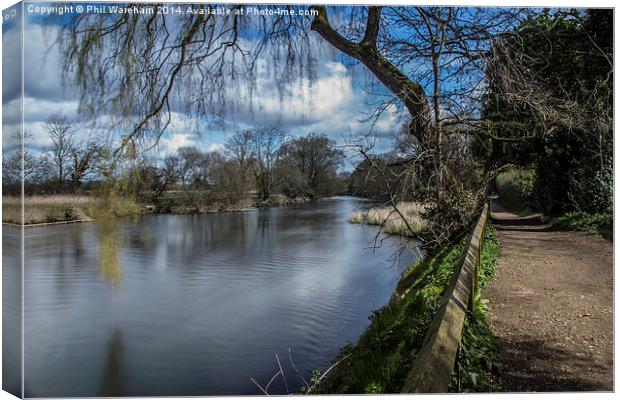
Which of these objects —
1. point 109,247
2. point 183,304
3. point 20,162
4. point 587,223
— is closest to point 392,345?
point 109,247

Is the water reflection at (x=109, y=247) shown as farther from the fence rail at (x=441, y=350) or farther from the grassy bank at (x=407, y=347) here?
the fence rail at (x=441, y=350)

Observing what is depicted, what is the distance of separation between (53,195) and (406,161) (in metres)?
3.12

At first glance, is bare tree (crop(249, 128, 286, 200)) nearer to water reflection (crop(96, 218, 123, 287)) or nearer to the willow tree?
the willow tree

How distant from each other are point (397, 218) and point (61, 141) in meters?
3.35

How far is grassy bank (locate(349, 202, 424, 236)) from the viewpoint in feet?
16.6

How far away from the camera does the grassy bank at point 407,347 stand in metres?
2.29

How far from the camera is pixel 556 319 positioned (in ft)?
9.48

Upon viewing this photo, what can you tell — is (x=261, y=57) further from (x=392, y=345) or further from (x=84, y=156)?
(x=392, y=345)

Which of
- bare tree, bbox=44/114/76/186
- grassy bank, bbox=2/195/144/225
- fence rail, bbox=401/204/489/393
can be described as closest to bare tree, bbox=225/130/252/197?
grassy bank, bbox=2/195/144/225

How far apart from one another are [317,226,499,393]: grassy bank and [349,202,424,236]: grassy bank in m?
0.80

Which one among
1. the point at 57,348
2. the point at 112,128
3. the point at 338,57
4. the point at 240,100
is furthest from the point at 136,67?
the point at 57,348

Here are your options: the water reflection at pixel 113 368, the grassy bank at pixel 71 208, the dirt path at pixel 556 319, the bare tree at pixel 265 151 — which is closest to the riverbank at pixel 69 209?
the grassy bank at pixel 71 208

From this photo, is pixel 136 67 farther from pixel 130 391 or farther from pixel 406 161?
pixel 406 161

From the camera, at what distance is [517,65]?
4.34 m
